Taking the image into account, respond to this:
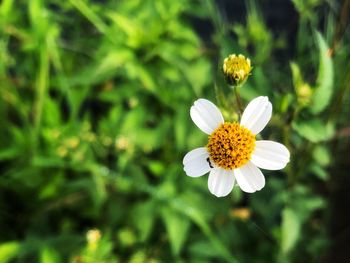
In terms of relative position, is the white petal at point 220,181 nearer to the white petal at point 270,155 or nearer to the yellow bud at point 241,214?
the white petal at point 270,155

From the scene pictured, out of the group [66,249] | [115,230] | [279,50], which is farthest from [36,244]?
[279,50]

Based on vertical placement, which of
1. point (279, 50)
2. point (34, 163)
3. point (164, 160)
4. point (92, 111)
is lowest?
point (34, 163)

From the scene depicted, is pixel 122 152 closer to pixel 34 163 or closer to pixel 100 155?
pixel 100 155

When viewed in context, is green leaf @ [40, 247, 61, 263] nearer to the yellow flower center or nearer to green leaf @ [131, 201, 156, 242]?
green leaf @ [131, 201, 156, 242]

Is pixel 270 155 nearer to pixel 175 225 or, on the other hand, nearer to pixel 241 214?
pixel 175 225

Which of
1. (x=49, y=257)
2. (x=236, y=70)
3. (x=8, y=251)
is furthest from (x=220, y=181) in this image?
(x=8, y=251)

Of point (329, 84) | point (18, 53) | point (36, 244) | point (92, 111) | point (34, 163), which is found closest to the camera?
point (329, 84)

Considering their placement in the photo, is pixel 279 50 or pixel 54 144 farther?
pixel 279 50

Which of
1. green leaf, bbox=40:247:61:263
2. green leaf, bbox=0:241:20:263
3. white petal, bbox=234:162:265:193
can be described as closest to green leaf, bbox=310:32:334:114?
white petal, bbox=234:162:265:193
